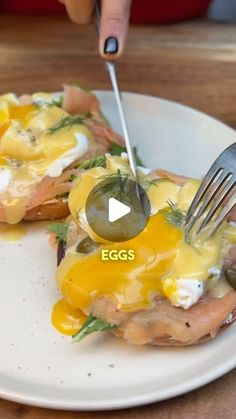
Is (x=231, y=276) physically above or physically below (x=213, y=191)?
below

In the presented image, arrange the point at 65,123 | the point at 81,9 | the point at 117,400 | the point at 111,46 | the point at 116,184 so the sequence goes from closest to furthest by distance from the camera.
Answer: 1. the point at 117,400
2. the point at 116,184
3. the point at 65,123
4. the point at 111,46
5. the point at 81,9

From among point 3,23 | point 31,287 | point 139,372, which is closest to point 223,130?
point 31,287

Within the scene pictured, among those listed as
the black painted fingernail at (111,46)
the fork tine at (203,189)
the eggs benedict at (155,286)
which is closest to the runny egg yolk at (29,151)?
the black painted fingernail at (111,46)

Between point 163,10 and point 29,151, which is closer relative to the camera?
point 29,151

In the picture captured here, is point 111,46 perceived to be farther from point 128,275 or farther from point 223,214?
point 128,275

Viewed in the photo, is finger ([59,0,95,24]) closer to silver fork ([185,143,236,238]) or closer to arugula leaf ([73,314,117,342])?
silver fork ([185,143,236,238])

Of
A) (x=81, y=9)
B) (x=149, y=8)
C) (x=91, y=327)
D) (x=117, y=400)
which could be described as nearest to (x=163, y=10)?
(x=149, y=8)

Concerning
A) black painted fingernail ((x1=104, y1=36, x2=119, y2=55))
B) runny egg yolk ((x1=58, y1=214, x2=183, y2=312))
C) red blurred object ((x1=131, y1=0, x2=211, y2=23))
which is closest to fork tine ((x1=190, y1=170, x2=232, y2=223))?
runny egg yolk ((x1=58, y1=214, x2=183, y2=312))
